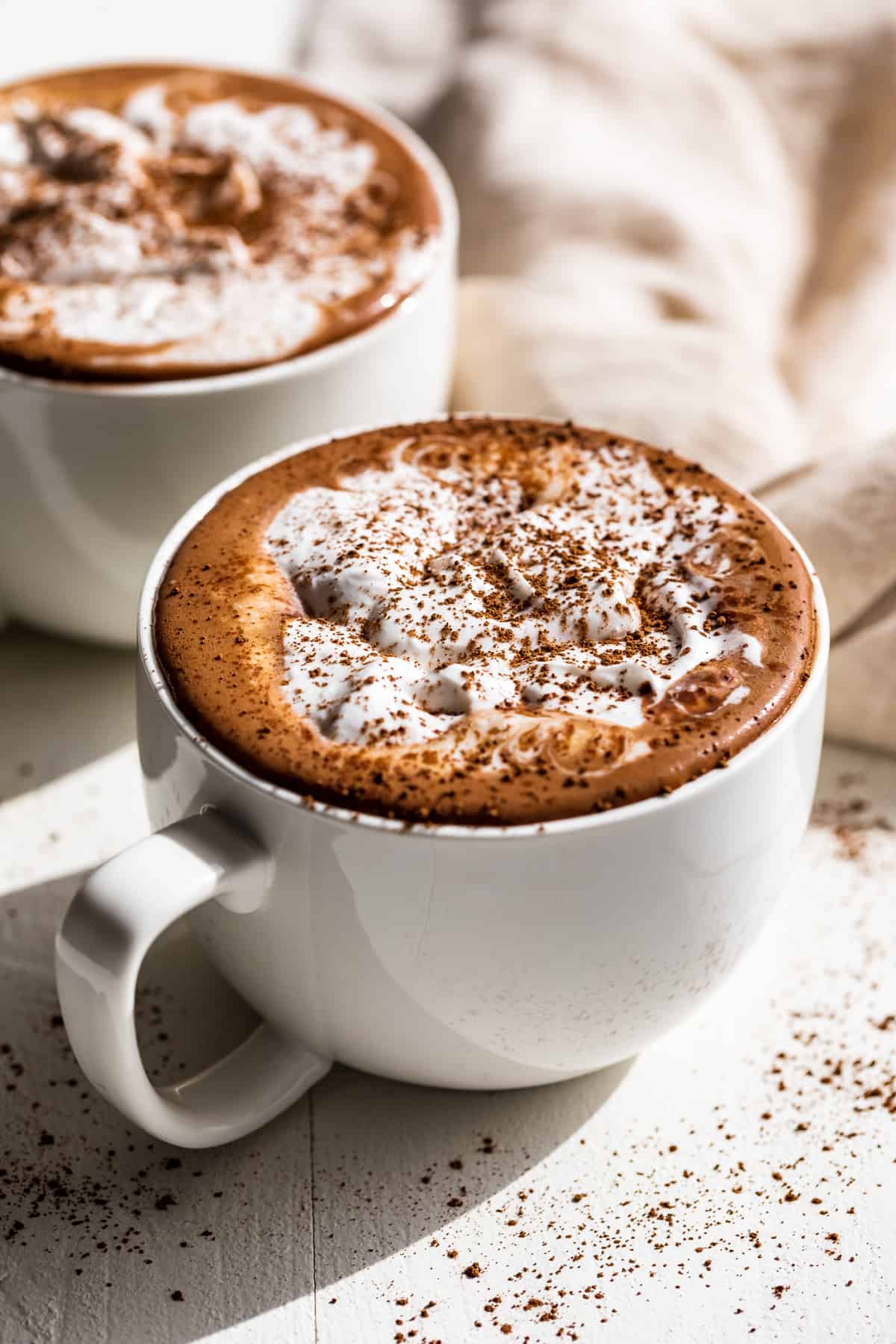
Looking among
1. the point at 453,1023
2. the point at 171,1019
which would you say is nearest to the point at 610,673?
the point at 453,1023

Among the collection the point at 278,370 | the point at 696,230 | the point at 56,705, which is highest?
the point at 278,370

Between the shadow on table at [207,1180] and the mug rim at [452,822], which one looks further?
the shadow on table at [207,1180]

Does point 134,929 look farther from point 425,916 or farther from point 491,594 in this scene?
point 491,594

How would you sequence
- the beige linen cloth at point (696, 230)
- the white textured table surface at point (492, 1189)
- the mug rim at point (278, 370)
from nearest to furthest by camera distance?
the white textured table surface at point (492, 1189)
the mug rim at point (278, 370)
the beige linen cloth at point (696, 230)

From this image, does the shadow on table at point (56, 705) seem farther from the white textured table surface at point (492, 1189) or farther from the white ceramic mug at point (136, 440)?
the white textured table surface at point (492, 1189)

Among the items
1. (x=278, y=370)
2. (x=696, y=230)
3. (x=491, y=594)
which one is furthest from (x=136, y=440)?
(x=696, y=230)

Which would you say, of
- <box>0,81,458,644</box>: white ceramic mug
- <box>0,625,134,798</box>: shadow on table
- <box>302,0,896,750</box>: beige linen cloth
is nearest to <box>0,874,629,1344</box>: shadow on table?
<box>0,625,134,798</box>: shadow on table

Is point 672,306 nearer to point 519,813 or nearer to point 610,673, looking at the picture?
point 610,673

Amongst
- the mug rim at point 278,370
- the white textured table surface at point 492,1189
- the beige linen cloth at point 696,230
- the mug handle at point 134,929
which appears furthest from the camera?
the beige linen cloth at point 696,230

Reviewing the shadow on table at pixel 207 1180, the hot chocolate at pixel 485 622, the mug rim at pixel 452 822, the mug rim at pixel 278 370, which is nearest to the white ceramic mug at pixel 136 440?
the mug rim at pixel 278 370
